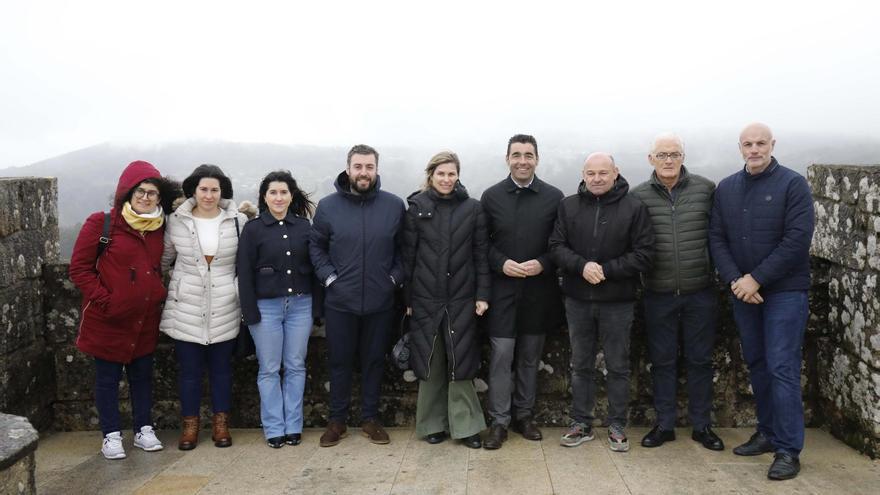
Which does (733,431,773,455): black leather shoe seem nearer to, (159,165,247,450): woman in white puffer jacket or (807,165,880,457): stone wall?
(807,165,880,457): stone wall

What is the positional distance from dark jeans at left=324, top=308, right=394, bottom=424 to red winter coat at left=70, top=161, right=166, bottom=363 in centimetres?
118

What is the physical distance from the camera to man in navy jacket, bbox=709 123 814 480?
433 cm

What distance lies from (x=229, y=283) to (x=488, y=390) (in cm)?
196

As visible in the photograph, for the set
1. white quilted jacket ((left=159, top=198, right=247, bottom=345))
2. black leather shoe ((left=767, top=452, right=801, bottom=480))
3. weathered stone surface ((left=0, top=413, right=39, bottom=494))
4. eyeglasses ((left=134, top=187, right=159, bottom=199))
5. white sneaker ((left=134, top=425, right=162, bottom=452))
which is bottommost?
white sneaker ((left=134, top=425, right=162, bottom=452))

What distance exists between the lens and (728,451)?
15.7 feet

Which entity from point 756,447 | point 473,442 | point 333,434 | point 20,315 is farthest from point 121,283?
point 756,447

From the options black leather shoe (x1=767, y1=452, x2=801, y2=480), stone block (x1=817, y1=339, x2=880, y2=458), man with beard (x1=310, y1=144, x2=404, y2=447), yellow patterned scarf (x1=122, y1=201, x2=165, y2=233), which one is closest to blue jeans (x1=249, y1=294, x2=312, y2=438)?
man with beard (x1=310, y1=144, x2=404, y2=447)

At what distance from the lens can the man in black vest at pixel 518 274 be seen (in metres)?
4.88

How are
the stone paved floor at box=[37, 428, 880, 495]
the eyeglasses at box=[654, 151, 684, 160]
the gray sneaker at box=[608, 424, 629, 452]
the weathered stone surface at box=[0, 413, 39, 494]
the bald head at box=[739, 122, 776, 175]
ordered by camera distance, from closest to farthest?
the weathered stone surface at box=[0, 413, 39, 494]
the stone paved floor at box=[37, 428, 880, 495]
the bald head at box=[739, 122, 776, 175]
the eyeglasses at box=[654, 151, 684, 160]
the gray sneaker at box=[608, 424, 629, 452]

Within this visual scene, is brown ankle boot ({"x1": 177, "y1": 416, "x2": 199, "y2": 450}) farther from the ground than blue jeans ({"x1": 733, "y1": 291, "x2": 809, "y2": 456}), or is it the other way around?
blue jeans ({"x1": 733, "y1": 291, "x2": 809, "y2": 456})

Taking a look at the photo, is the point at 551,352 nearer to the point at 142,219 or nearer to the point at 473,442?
the point at 473,442

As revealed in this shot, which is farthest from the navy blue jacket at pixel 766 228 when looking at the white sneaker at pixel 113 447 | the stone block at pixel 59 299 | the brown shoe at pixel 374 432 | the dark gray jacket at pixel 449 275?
the stone block at pixel 59 299

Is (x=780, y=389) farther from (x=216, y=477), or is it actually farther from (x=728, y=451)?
(x=216, y=477)

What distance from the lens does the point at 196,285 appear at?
16.1ft
